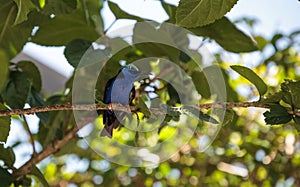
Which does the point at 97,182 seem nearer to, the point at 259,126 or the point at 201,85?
the point at 259,126

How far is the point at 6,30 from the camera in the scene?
24.8 inches

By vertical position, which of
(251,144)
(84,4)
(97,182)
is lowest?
(97,182)

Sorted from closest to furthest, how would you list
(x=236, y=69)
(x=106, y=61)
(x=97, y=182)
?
(x=236, y=69), (x=106, y=61), (x=97, y=182)

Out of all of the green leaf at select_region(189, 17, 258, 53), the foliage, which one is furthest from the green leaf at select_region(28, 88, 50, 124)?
the green leaf at select_region(189, 17, 258, 53)

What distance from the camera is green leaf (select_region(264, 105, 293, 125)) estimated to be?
474mm

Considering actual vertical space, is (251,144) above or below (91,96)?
below

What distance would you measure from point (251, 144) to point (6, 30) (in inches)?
21.5

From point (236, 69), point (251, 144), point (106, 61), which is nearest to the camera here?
point (236, 69)

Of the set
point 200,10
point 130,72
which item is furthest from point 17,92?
point 200,10

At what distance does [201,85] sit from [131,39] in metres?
0.11

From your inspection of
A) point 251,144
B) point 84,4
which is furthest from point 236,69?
point 251,144

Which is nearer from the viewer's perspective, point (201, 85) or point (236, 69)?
point (236, 69)

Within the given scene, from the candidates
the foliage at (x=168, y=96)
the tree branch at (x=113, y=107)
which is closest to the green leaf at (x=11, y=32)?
the foliage at (x=168, y=96)

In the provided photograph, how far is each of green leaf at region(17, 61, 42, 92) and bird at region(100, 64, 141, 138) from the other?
0.61 ft
